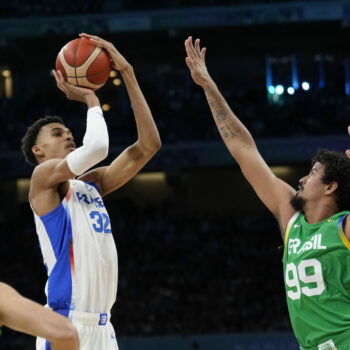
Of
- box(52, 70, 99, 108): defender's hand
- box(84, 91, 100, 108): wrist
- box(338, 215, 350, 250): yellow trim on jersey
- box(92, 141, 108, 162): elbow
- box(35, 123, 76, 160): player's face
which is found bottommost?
box(338, 215, 350, 250): yellow trim on jersey

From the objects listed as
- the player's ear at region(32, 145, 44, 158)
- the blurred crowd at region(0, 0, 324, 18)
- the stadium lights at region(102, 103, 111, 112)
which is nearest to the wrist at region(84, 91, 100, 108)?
the player's ear at region(32, 145, 44, 158)

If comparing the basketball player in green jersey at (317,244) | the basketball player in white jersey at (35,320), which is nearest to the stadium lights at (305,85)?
Answer: the basketball player in green jersey at (317,244)

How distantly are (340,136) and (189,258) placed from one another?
15.2 feet

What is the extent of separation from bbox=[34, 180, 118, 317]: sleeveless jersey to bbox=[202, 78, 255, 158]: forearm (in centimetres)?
97

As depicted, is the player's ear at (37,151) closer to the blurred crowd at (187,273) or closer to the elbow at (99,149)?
the elbow at (99,149)

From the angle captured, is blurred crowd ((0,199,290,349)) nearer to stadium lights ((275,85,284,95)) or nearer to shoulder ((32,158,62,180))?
stadium lights ((275,85,284,95))

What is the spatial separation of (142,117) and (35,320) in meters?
3.27

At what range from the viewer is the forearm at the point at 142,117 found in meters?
5.75

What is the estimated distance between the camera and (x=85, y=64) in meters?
5.54

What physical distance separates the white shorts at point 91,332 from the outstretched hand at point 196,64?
1556 millimetres

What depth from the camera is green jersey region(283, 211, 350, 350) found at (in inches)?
166

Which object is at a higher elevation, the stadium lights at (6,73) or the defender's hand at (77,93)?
the stadium lights at (6,73)

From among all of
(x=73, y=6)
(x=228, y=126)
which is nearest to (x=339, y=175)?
(x=228, y=126)

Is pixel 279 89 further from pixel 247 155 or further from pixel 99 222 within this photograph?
pixel 247 155
